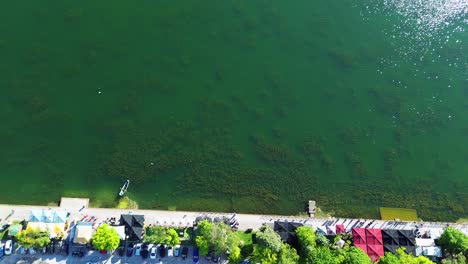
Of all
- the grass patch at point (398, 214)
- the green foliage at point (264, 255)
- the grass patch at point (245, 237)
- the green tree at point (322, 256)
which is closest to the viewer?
the green foliage at point (264, 255)

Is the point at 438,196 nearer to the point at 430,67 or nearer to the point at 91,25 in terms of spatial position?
the point at 430,67

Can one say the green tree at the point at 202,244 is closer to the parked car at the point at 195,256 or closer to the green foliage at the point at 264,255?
the parked car at the point at 195,256

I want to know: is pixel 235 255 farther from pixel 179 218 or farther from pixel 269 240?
pixel 179 218

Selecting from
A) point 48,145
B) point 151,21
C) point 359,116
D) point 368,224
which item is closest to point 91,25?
point 151,21

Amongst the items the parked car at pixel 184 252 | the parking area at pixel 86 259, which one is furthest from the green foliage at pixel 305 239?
the parked car at pixel 184 252

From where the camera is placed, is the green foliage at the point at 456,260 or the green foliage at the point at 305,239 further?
the green foliage at the point at 456,260

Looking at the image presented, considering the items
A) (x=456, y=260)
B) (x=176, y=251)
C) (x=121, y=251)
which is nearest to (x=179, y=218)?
(x=176, y=251)

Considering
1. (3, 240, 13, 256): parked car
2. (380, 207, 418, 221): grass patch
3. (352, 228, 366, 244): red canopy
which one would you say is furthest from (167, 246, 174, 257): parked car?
(380, 207, 418, 221): grass patch
